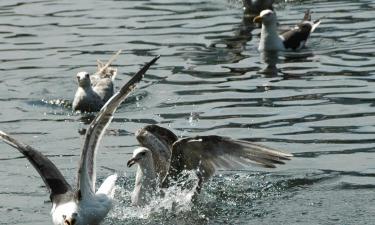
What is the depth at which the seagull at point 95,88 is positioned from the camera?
16.0 meters

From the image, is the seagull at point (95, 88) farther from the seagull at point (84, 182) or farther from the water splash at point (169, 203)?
the seagull at point (84, 182)

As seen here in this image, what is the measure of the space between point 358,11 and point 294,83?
5.00 m

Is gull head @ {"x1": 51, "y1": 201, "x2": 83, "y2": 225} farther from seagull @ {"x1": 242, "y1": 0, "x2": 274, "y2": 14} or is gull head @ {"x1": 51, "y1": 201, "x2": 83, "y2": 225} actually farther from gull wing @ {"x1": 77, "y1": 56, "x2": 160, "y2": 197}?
seagull @ {"x1": 242, "y1": 0, "x2": 274, "y2": 14}

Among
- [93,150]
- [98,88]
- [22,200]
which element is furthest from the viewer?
[98,88]

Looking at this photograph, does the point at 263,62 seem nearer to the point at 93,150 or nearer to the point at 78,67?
the point at 78,67

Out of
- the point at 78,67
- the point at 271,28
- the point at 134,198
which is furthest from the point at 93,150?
the point at 271,28

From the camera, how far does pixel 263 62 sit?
59.2 ft

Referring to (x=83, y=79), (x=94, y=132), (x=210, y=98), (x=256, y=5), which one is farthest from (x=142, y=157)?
Answer: (x=256, y=5)

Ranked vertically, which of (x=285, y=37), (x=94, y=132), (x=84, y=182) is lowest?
(x=285, y=37)

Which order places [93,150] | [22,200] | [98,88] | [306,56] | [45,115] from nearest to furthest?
1. [93,150]
2. [22,200]
3. [45,115]
4. [98,88]
5. [306,56]

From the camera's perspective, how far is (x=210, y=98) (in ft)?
50.5

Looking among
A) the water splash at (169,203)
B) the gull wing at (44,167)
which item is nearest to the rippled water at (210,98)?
the water splash at (169,203)

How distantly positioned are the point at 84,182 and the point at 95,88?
21.8 ft

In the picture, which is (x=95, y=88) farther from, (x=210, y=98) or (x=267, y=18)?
(x=267, y=18)
